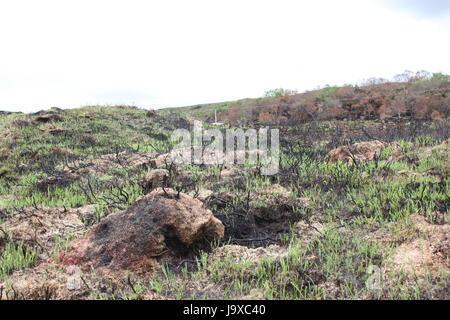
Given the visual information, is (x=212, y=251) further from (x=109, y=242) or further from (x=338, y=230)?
(x=338, y=230)

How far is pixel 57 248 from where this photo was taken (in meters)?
3.61

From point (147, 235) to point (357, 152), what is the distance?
16.6 ft

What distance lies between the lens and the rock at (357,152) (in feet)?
21.9

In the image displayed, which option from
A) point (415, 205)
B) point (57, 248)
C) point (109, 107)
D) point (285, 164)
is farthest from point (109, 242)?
point (109, 107)

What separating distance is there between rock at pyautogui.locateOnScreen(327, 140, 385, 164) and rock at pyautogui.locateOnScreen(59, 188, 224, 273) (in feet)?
12.6

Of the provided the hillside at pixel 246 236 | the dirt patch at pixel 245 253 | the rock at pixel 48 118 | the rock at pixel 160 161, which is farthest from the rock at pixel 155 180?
the rock at pixel 48 118

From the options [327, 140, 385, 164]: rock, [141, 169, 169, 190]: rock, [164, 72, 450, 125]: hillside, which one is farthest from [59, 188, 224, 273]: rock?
[164, 72, 450, 125]: hillside

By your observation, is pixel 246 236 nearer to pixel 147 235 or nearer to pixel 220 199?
pixel 220 199

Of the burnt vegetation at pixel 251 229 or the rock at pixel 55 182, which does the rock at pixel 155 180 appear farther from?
the rock at pixel 55 182

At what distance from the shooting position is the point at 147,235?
3223mm

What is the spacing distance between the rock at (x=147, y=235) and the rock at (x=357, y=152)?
152 inches

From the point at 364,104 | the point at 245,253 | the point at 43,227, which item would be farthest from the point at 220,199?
the point at 364,104

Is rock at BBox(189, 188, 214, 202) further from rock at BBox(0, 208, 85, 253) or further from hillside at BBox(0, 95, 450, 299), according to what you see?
rock at BBox(0, 208, 85, 253)

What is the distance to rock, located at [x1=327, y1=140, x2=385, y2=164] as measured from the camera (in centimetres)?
667
